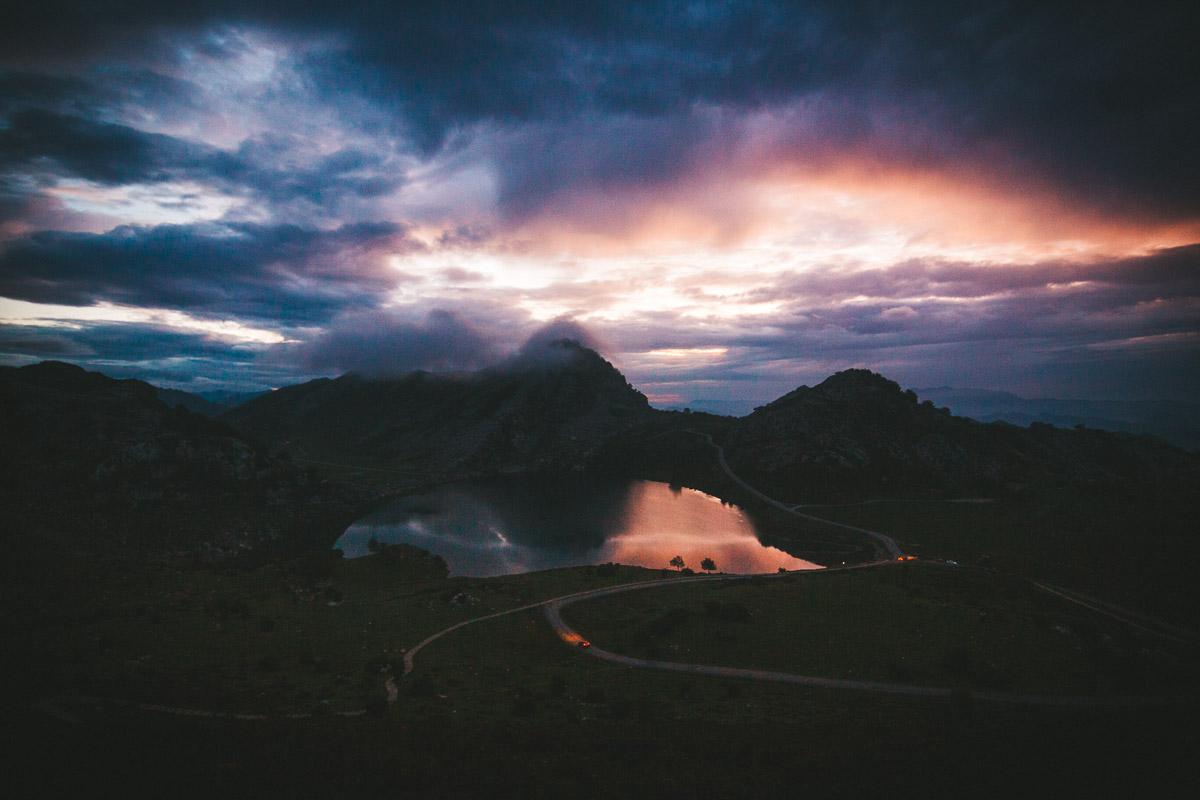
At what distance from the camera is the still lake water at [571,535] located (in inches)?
4707

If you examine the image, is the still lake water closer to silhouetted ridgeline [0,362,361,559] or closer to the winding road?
silhouetted ridgeline [0,362,361,559]

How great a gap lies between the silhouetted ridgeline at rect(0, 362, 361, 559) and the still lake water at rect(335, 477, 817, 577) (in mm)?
23498

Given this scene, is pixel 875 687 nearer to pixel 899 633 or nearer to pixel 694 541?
pixel 899 633

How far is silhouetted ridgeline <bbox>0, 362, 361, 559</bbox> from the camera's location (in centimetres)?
11869

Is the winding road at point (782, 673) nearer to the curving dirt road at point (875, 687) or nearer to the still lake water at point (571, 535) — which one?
the curving dirt road at point (875, 687)

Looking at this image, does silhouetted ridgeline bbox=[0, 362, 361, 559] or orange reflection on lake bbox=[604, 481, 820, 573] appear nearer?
orange reflection on lake bbox=[604, 481, 820, 573]

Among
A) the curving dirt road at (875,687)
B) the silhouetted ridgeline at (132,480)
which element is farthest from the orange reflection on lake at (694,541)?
the silhouetted ridgeline at (132,480)

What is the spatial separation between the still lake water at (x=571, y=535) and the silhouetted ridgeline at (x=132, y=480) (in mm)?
23498

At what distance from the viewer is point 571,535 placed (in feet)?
484

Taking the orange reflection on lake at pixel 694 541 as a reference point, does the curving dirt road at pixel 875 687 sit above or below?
above

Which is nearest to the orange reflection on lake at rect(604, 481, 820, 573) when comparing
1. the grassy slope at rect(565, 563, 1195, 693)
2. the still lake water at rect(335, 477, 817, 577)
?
the still lake water at rect(335, 477, 817, 577)

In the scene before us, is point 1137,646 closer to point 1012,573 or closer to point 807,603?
point 807,603

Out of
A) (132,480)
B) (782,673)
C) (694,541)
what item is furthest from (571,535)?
(132,480)

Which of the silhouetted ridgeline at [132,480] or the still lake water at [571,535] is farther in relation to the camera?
the still lake water at [571,535]
